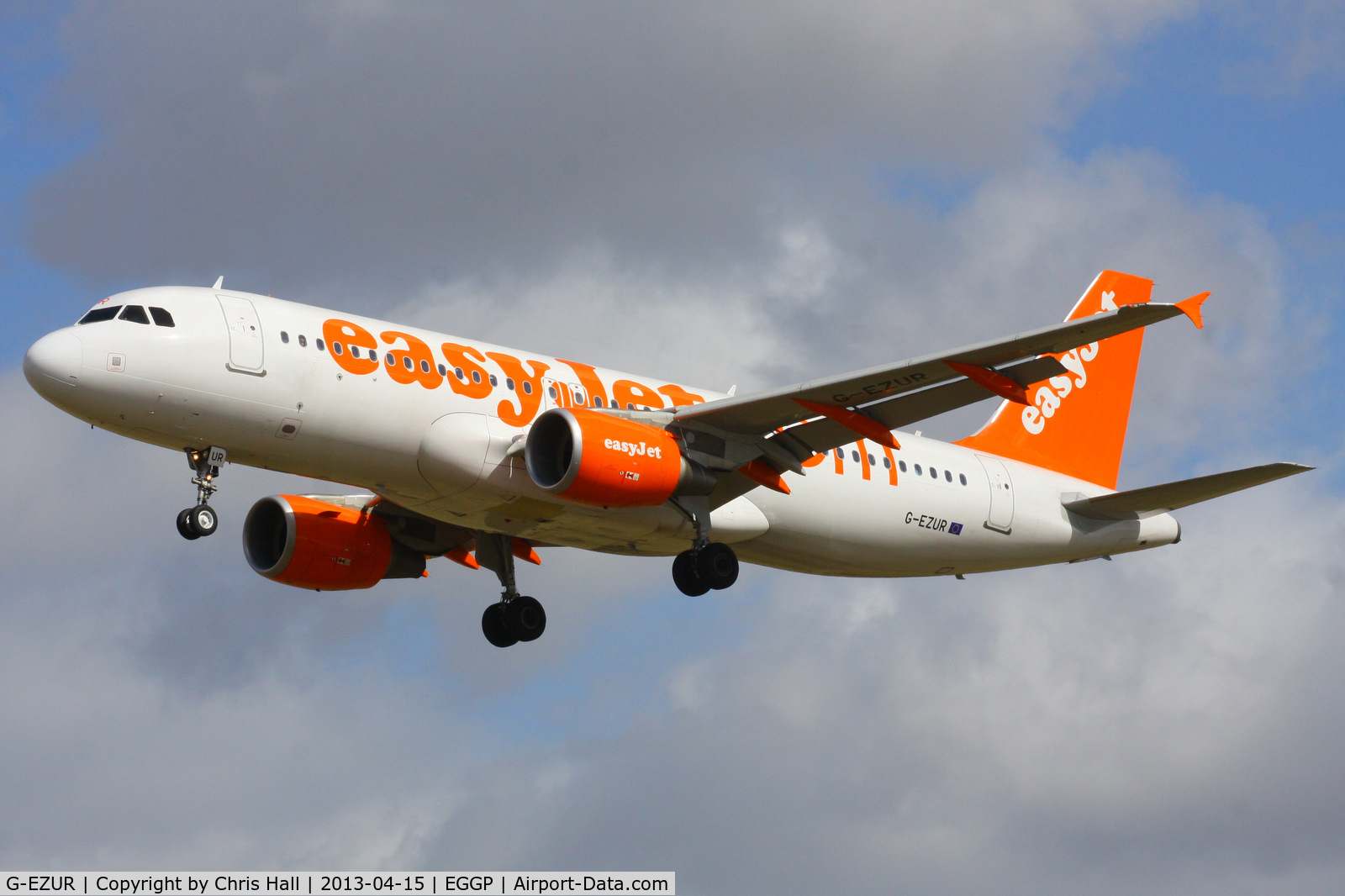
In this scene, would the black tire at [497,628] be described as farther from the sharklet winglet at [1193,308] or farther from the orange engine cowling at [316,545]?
the sharklet winglet at [1193,308]

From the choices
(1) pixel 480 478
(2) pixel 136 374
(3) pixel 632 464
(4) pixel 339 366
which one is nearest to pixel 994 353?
(3) pixel 632 464

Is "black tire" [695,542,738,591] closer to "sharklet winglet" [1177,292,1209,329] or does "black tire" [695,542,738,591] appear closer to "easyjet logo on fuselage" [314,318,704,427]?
"easyjet logo on fuselage" [314,318,704,427]

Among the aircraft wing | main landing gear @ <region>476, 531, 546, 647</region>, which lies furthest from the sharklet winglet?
main landing gear @ <region>476, 531, 546, 647</region>

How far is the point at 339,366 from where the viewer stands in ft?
95.6

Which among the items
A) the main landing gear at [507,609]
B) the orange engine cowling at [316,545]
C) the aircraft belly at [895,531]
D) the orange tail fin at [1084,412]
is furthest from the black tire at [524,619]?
the orange tail fin at [1084,412]

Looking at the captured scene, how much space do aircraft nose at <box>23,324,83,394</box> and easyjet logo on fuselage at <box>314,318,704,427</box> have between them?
4217 mm

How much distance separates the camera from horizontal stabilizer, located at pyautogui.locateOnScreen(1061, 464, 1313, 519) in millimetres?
31672

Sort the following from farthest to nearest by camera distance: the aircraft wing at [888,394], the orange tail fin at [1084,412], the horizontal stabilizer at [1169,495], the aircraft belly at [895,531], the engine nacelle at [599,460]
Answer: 1. the orange tail fin at [1084,412]
2. the aircraft belly at [895,531]
3. the horizontal stabilizer at [1169,495]
4. the engine nacelle at [599,460]
5. the aircraft wing at [888,394]

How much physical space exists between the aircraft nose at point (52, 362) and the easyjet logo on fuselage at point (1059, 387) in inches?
872

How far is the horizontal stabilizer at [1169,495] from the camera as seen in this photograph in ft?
104

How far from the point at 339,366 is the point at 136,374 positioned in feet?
11.2

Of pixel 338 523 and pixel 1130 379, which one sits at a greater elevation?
pixel 1130 379

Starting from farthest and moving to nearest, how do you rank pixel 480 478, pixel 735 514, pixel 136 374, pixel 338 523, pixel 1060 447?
pixel 1060 447 < pixel 338 523 < pixel 735 514 < pixel 480 478 < pixel 136 374

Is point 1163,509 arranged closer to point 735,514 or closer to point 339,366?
point 735,514
